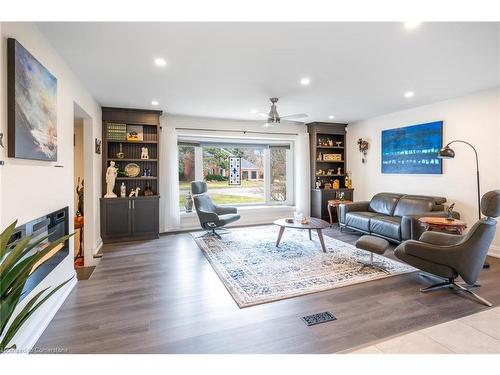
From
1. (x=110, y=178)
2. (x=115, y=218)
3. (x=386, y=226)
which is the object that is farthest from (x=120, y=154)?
(x=386, y=226)

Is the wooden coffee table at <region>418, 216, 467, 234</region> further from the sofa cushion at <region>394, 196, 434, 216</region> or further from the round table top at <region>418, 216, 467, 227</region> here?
the sofa cushion at <region>394, 196, 434, 216</region>

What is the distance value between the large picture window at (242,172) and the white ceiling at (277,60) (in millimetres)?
1838

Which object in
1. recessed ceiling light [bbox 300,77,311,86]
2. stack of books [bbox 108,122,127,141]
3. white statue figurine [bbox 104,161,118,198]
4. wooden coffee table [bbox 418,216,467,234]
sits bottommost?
wooden coffee table [bbox 418,216,467,234]

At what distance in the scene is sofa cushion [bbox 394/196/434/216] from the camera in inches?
175

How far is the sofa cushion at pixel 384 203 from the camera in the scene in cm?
509

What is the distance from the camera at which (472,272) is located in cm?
264

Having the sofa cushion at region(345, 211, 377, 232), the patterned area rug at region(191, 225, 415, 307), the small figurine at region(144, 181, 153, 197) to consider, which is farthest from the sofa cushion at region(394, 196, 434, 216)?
the small figurine at region(144, 181, 153, 197)

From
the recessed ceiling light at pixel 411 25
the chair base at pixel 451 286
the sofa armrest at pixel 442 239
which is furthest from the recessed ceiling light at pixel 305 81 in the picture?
the chair base at pixel 451 286

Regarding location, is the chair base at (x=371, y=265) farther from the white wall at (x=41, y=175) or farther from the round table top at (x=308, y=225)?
the white wall at (x=41, y=175)

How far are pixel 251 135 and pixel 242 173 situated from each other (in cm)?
105

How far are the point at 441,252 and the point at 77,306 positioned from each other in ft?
11.9

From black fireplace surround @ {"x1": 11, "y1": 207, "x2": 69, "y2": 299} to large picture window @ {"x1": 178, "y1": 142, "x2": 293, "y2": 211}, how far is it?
11.2ft

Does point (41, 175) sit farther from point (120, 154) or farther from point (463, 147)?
point (463, 147)
